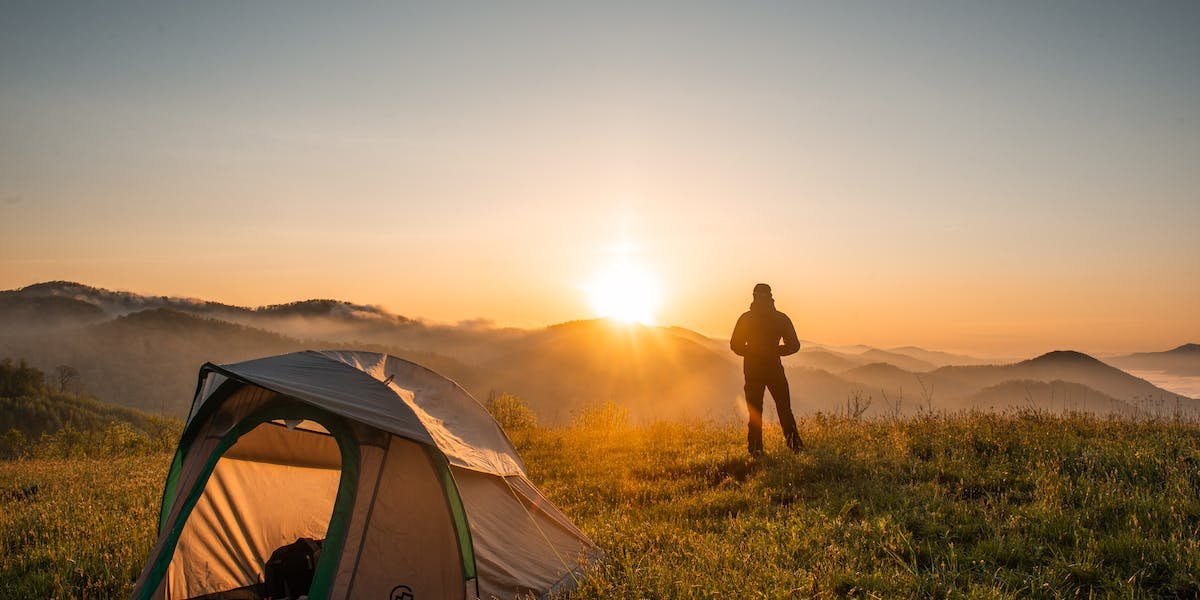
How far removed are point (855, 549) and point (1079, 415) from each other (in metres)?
7.63

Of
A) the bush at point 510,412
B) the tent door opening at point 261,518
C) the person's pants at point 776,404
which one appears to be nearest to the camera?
the tent door opening at point 261,518

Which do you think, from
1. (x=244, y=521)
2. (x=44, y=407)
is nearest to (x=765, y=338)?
(x=244, y=521)

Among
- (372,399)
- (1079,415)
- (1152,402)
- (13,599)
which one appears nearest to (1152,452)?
(1079,415)

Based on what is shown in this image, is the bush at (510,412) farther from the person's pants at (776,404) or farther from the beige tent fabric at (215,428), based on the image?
the beige tent fabric at (215,428)

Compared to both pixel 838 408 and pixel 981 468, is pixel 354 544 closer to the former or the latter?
pixel 981 468

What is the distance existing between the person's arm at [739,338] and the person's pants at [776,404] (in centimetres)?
46

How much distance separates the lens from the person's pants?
1112 centimetres

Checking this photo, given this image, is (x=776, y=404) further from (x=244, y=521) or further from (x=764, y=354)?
(x=244, y=521)

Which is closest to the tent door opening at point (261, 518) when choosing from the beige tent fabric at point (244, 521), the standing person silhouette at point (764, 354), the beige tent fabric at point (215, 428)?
the beige tent fabric at point (244, 521)

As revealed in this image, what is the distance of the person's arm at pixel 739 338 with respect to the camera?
1161cm

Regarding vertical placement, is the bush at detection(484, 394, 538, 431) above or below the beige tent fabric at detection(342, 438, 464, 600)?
below

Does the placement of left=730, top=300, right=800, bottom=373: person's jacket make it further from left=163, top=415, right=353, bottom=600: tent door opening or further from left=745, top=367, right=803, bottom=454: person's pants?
left=163, top=415, right=353, bottom=600: tent door opening

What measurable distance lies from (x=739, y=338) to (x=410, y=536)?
7.30 meters

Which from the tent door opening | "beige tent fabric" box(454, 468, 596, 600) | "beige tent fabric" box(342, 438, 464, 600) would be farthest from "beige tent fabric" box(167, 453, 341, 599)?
"beige tent fabric" box(454, 468, 596, 600)
